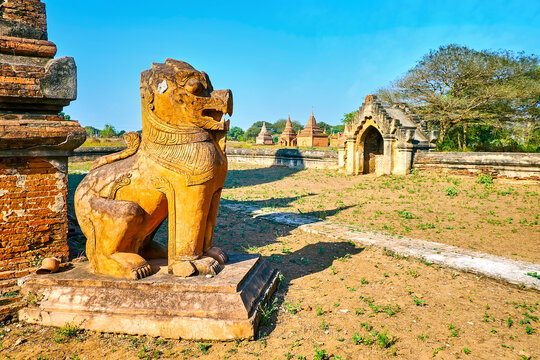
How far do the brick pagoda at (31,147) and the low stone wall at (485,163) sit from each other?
37.9 ft

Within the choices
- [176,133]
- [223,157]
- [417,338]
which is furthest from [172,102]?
[417,338]

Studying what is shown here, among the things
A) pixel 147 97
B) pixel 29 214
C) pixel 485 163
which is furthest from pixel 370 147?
pixel 29 214

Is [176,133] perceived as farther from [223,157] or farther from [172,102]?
[223,157]

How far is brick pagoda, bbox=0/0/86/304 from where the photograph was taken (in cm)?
336

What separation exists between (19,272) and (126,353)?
5.19 feet

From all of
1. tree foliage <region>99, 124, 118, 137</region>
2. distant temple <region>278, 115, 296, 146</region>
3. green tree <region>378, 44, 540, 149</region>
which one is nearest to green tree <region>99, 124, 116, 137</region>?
tree foliage <region>99, 124, 118, 137</region>

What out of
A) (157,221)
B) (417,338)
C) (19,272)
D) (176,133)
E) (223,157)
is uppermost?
(176,133)

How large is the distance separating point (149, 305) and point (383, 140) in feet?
41.8

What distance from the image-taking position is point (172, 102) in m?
3.12

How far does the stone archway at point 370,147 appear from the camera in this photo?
15.0 m

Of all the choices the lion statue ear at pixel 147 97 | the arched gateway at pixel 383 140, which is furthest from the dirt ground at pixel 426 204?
the lion statue ear at pixel 147 97

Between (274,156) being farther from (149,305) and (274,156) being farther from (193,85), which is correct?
(149,305)

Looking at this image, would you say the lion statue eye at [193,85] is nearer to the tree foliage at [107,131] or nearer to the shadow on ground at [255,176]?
the shadow on ground at [255,176]

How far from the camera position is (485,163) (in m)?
11.2
